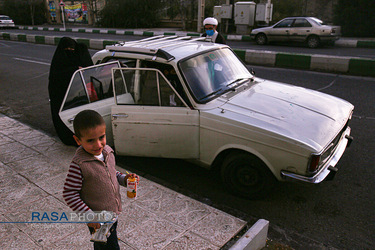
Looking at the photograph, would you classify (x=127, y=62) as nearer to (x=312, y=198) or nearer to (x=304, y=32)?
(x=312, y=198)

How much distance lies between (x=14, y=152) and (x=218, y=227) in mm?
3466

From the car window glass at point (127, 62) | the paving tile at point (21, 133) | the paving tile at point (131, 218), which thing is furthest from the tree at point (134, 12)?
the paving tile at point (131, 218)

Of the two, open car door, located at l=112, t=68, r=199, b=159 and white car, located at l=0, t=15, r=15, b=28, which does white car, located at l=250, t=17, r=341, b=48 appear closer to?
open car door, located at l=112, t=68, r=199, b=159

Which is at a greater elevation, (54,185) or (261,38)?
(261,38)

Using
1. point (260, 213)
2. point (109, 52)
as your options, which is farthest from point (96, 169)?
point (109, 52)

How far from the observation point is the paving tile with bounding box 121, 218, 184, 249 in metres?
2.78

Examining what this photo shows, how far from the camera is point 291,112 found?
12.0 ft

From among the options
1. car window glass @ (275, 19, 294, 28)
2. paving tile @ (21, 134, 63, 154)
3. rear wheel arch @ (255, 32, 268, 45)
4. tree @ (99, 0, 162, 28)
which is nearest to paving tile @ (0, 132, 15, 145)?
paving tile @ (21, 134, 63, 154)

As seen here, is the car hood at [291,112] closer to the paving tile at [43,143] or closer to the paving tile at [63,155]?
the paving tile at [63,155]

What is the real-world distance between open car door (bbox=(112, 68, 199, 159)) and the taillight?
1.31m

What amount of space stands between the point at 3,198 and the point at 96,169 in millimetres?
2190

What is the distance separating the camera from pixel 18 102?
804 cm

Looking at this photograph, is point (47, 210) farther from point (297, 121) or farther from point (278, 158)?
point (297, 121)

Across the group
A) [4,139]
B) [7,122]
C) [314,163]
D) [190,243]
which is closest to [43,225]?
[190,243]
